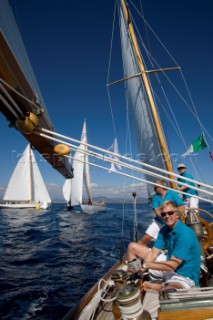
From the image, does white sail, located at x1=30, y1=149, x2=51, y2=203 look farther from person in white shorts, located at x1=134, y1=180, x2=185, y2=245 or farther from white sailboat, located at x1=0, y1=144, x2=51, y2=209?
person in white shorts, located at x1=134, y1=180, x2=185, y2=245

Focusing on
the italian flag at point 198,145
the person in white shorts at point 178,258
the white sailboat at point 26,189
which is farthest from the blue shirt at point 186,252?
the white sailboat at point 26,189

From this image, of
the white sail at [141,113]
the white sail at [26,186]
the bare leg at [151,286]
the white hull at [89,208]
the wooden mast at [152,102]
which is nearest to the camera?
the bare leg at [151,286]

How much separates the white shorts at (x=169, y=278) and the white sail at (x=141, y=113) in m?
6.12

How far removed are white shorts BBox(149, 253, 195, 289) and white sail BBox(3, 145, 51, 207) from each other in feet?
180

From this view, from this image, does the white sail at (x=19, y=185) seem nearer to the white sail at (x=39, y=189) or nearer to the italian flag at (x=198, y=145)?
the white sail at (x=39, y=189)

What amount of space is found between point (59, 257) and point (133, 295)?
9.48m

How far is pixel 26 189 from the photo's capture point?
57.5 m

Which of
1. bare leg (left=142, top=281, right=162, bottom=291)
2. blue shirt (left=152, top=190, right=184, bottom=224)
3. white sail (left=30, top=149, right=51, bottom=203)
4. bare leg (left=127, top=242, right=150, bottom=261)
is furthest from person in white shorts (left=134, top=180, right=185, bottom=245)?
white sail (left=30, top=149, right=51, bottom=203)

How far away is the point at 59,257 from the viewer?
34.4 feet

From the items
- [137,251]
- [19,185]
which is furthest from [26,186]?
[137,251]

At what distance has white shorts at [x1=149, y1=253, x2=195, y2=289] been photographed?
3006 millimetres

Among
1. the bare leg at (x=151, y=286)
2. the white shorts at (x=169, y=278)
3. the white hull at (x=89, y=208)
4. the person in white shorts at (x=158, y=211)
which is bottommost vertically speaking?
the bare leg at (x=151, y=286)

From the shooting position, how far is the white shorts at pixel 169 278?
9.86ft

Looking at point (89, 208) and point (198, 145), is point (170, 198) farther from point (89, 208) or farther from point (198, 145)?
point (89, 208)
